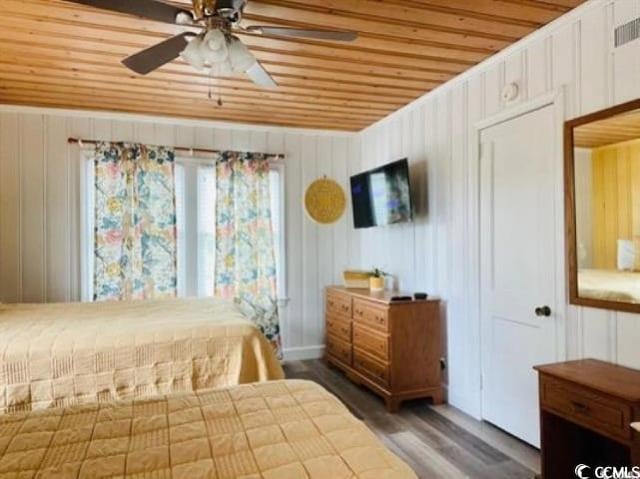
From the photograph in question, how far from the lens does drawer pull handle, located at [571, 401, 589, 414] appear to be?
202 centimetres

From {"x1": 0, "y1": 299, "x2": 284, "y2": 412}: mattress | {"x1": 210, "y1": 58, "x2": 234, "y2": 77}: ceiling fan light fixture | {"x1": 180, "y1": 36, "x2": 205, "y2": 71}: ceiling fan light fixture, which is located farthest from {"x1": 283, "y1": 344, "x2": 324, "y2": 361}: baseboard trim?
{"x1": 180, "y1": 36, "x2": 205, "y2": 71}: ceiling fan light fixture

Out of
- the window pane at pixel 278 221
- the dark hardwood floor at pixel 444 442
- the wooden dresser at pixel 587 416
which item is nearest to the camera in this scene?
the wooden dresser at pixel 587 416

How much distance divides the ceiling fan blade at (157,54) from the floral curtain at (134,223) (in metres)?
2.17

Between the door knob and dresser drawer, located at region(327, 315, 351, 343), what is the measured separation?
1882mm

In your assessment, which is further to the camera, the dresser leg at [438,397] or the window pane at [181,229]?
the window pane at [181,229]

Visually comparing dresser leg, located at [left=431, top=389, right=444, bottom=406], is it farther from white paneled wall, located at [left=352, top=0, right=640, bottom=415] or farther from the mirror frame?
the mirror frame

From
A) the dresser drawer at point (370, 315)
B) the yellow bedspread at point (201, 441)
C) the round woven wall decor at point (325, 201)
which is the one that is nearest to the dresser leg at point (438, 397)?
the dresser drawer at point (370, 315)

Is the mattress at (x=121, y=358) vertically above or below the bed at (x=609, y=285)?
below

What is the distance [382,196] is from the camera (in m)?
4.26

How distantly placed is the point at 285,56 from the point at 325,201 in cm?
228

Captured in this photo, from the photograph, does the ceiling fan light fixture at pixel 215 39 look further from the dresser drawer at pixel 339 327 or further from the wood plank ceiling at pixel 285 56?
the dresser drawer at pixel 339 327

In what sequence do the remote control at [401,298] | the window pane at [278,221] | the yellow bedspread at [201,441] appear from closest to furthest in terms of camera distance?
the yellow bedspread at [201,441], the remote control at [401,298], the window pane at [278,221]

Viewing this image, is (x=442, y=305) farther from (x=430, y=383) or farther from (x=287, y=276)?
(x=287, y=276)

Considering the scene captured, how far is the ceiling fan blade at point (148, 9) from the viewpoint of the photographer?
6.14ft
